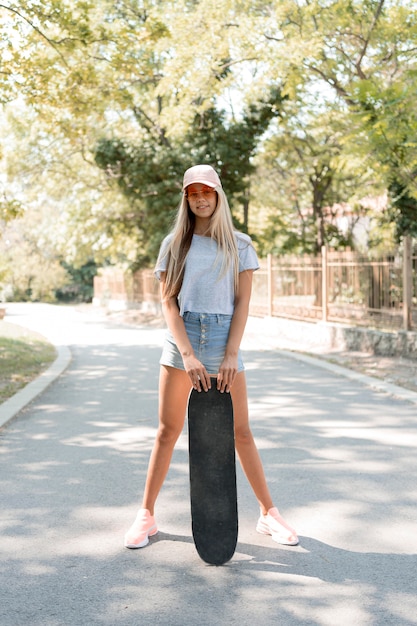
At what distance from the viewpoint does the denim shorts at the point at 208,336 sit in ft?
12.8

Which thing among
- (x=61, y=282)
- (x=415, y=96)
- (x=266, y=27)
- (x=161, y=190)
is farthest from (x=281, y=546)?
(x=61, y=282)

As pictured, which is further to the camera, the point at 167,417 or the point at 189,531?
the point at 189,531

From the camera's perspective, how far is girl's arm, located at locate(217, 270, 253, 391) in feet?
12.5

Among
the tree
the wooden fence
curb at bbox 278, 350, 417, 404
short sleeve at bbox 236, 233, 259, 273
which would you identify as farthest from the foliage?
short sleeve at bbox 236, 233, 259, 273

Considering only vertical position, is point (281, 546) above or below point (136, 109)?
below

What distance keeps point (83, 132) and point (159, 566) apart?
11.8 metres

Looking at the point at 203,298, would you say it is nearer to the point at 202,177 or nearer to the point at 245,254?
the point at 245,254

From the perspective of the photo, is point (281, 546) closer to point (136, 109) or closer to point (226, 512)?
point (226, 512)

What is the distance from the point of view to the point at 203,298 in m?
3.89

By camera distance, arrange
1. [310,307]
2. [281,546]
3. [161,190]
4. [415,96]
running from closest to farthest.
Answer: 1. [281,546]
2. [415,96]
3. [310,307]
4. [161,190]

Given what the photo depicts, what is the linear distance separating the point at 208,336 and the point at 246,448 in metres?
0.66

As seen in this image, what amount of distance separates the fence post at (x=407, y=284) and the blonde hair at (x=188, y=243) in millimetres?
9415

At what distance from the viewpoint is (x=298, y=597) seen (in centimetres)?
334

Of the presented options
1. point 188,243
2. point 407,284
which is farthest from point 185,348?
point 407,284
